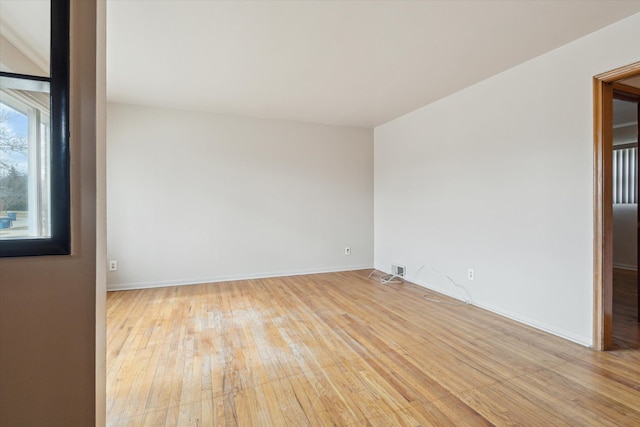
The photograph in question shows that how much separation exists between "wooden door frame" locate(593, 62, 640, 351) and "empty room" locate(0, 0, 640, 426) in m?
0.02

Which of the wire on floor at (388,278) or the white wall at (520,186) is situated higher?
the white wall at (520,186)

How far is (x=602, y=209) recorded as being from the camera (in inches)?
88.3

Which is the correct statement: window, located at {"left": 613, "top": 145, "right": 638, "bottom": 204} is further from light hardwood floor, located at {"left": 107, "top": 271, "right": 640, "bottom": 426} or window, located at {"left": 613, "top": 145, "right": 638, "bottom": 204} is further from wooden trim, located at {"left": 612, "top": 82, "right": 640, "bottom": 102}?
light hardwood floor, located at {"left": 107, "top": 271, "right": 640, "bottom": 426}

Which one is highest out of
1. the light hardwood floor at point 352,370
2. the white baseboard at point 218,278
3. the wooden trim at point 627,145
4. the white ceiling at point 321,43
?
the white ceiling at point 321,43

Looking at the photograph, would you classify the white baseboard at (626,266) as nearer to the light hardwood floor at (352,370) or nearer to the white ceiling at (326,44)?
the light hardwood floor at (352,370)

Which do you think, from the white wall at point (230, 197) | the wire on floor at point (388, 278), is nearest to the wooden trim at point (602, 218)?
the wire on floor at point (388, 278)

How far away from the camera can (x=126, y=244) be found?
394 cm

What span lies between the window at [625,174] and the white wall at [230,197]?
4367 mm

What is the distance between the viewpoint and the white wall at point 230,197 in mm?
3947

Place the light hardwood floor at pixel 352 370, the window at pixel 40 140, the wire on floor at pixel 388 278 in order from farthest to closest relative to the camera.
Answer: the wire on floor at pixel 388 278
the light hardwood floor at pixel 352 370
the window at pixel 40 140

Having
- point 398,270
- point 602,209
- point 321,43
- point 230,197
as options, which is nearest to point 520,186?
point 602,209

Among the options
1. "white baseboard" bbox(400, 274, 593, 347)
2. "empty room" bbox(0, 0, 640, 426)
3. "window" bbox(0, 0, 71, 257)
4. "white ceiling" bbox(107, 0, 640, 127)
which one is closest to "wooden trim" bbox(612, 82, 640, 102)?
"empty room" bbox(0, 0, 640, 426)

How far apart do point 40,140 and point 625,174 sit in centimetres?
757

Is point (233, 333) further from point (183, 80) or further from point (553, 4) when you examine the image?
point (553, 4)
